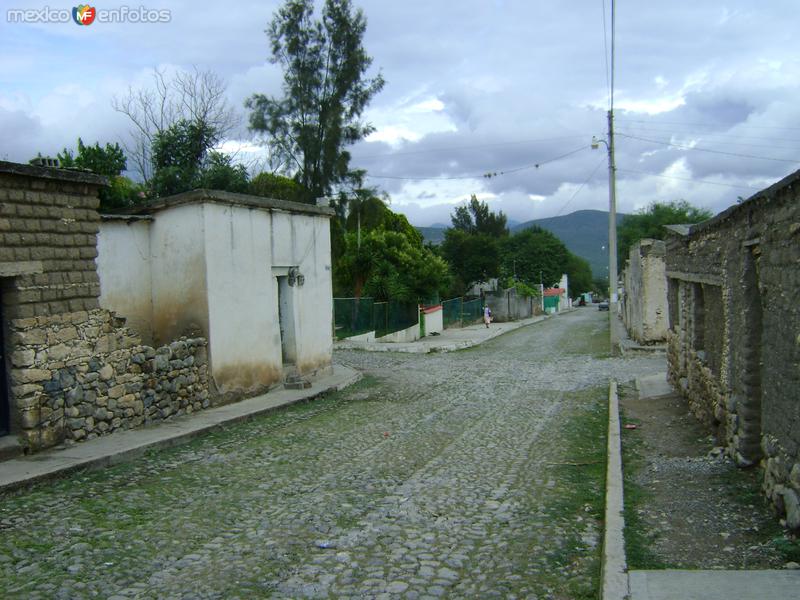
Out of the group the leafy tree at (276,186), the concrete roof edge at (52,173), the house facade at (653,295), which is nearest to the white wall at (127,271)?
the concrete roof edge at (52,173)

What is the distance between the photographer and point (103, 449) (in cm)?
849

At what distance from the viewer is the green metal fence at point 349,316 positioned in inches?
1054

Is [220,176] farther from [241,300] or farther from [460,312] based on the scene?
[460,312]

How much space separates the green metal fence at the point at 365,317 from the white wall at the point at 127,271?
47.2 ft

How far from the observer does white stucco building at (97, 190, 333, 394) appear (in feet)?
38.2

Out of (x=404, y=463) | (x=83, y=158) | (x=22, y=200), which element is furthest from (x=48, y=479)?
(x=83, y=158)

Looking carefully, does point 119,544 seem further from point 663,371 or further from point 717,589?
point 663,371

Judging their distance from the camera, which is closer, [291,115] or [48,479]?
[48,479]

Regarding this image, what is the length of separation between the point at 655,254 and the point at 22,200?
2040cm

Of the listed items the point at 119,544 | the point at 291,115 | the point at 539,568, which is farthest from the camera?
the point at 291,115

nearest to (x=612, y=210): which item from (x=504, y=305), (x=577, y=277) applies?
(x=504, y=305)

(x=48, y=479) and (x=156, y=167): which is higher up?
(x=156, y=167)

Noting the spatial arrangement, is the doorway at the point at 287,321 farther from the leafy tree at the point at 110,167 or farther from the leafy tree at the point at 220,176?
the leafy tree at the point at 220,176

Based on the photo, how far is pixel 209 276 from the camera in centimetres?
1172
